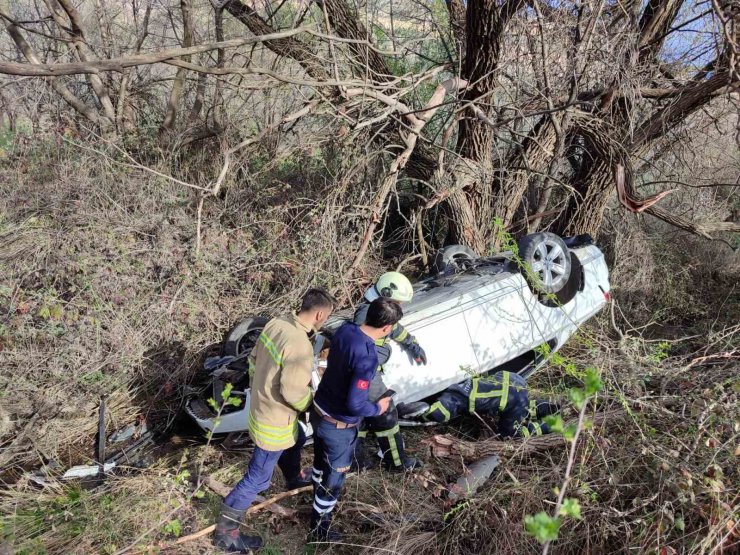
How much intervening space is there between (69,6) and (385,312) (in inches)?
239

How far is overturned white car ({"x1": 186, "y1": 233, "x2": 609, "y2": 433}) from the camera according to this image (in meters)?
4.14

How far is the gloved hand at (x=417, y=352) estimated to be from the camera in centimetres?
412

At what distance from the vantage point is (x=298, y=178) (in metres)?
7.09

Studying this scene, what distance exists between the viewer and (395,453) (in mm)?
3742

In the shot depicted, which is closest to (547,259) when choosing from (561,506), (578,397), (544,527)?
(578,397)

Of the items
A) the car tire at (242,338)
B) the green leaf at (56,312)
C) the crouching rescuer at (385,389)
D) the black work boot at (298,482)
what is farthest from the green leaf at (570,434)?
the green leaf at (56,312)

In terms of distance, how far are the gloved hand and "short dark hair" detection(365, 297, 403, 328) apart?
117 centimetres

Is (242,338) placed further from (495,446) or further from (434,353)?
(495,446)

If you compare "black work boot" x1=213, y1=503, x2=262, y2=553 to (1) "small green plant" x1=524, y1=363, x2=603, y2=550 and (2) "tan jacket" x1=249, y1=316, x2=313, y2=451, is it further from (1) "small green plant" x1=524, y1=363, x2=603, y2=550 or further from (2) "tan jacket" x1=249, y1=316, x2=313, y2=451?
(1) "small green plant" x1=524, y1=363, x2=603, y2=550

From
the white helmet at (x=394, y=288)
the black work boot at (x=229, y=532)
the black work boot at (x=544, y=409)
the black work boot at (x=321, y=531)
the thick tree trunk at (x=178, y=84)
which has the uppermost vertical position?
the thick tree trunk at (x=178, y=84)

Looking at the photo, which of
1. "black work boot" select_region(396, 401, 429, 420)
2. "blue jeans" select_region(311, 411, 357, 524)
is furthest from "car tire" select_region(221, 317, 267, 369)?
"blue jeans" select_region(311, 411, 357, 524)

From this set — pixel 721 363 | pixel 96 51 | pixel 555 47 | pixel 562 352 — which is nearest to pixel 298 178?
pixel 96 51

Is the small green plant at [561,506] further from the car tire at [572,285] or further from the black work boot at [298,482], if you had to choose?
the car tire at [572,285]

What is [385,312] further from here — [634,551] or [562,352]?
[562,352]
